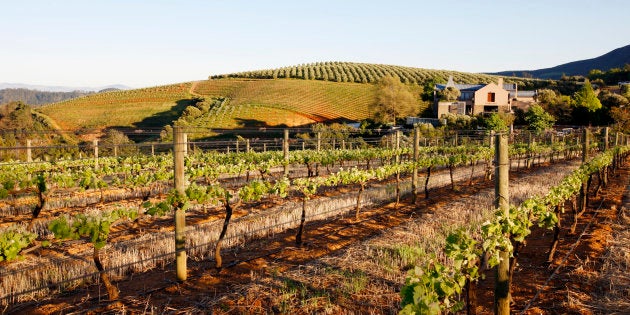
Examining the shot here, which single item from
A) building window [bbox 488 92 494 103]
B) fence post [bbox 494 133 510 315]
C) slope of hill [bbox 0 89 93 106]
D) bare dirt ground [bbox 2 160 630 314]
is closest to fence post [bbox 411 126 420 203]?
bare dirt ground [bbox 2 160 630 314]

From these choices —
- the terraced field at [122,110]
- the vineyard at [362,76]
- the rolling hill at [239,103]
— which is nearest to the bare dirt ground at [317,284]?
the rolling hill at [239,103]

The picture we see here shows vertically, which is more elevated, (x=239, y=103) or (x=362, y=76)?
(x=362, y=76)

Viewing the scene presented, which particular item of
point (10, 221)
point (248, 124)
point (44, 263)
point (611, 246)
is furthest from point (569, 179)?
point (248, 124)

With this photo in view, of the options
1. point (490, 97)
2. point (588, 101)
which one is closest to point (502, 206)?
point (588, 101)

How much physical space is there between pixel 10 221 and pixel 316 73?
94.9m

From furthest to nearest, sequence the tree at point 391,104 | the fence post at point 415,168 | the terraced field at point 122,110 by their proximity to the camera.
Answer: the terraced field at point 122,110 → the tree at point 391,104 → the fence post at point 415,168

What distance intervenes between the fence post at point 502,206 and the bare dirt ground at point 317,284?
0.77 meters

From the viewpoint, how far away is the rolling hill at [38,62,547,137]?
211ft

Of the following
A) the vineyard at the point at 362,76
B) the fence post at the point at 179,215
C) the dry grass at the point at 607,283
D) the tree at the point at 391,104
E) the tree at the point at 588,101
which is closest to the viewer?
the dry grass at the point at 607,283

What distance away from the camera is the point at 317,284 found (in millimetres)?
6488

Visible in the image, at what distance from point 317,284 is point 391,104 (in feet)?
177

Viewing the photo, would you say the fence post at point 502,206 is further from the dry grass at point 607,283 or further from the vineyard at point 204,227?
the dry grass at point 607,283

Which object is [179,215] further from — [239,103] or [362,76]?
[362,76]

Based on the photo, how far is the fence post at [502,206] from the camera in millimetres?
5129
